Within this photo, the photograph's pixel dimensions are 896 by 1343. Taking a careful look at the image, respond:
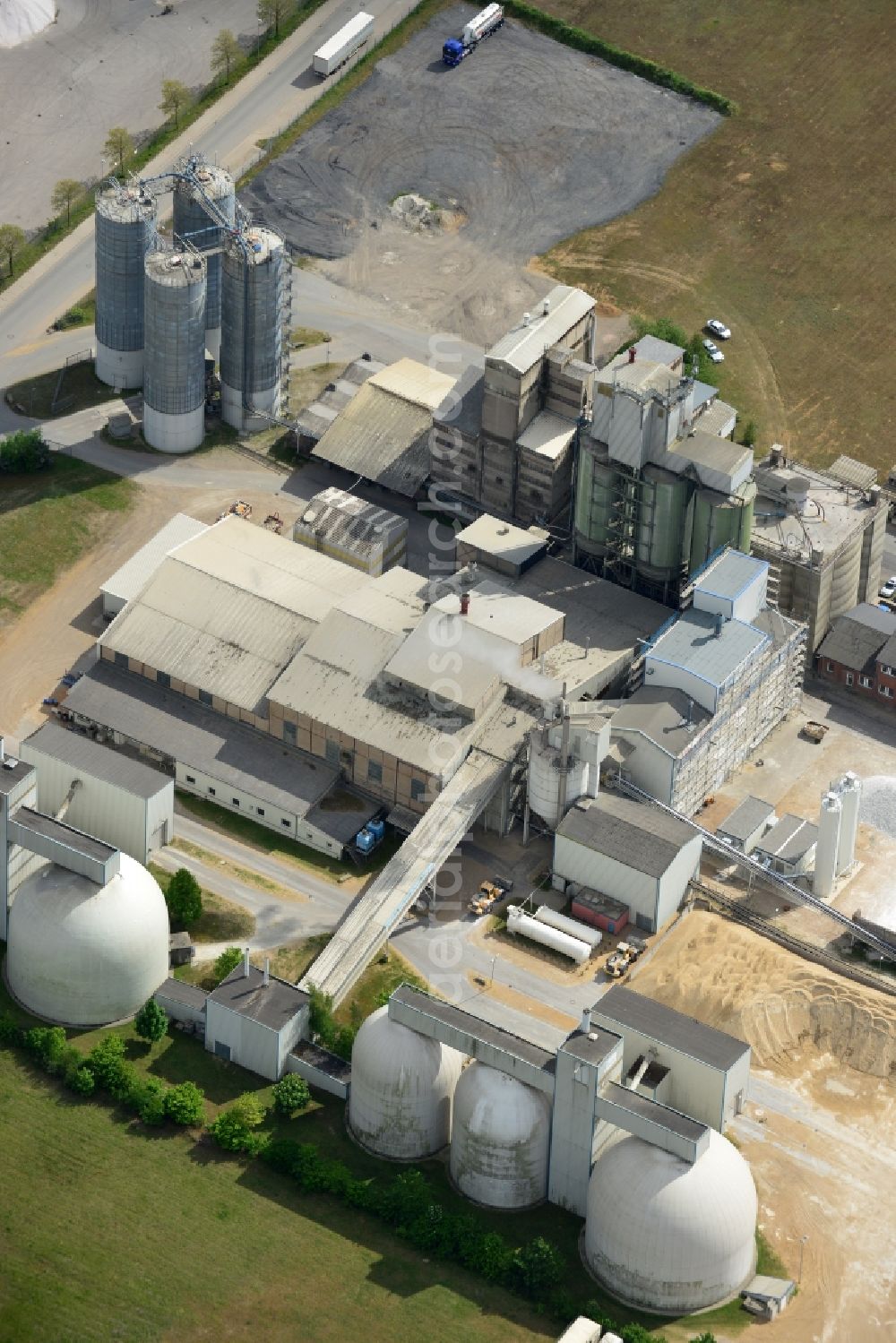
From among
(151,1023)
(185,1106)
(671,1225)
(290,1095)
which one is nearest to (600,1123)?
(671,1225)

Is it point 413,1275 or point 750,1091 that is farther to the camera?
point 750,1091

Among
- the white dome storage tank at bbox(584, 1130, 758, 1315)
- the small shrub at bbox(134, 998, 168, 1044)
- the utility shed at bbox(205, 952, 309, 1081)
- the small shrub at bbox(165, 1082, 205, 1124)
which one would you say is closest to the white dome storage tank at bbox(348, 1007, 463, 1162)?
the utility shed at bbox(205, 952, 309, 1081)

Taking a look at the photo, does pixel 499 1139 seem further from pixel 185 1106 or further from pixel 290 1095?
pixel 185 1106

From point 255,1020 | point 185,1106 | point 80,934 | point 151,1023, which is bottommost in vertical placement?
point 185,1106

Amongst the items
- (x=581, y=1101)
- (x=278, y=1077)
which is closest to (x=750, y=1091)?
(x=581, y=1101)

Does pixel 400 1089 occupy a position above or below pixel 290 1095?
above

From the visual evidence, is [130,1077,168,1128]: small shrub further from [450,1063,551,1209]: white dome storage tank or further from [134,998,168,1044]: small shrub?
[450,1063,551,1209]: white dome storage tank

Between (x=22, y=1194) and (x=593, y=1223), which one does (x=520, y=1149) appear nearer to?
(x=593, y=1223)
